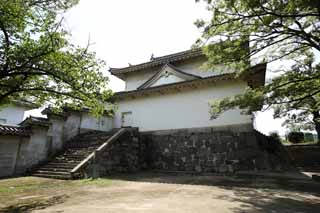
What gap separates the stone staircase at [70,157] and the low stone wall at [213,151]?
137 inches

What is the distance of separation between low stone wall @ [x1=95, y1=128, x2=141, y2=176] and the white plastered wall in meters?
1.71

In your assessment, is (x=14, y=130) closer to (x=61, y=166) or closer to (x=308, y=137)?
(x=61, y=166)

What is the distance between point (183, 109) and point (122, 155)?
504cm

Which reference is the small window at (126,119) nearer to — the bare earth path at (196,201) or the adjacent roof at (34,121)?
the adjacent roof at (34,121)

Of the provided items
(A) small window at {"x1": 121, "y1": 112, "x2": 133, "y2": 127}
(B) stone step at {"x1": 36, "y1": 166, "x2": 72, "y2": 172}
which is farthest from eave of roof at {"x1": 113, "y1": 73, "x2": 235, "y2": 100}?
(B) stone step at {"x1": 36, "y1": 166, "x2": 72, "y2": 172}

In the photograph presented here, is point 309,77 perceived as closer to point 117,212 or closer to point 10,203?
point 117,212

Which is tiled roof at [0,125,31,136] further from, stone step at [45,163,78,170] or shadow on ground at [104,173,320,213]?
shadow on ground at [104,173,320,213]

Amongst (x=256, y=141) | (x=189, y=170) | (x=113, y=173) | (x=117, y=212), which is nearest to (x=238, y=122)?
(x=256, y=141)

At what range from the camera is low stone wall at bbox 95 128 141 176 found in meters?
12.7

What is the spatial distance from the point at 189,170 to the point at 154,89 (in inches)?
239

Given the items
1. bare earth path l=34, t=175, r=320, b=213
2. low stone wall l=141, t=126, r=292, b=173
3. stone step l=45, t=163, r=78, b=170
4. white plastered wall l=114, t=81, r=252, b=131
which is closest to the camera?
bare earth path l=34, t=175, r=320, b=213

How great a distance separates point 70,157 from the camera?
44.8ft

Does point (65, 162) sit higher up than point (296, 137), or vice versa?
point (296, 137)

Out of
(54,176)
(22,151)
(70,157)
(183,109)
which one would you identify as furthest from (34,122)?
(183,109)
